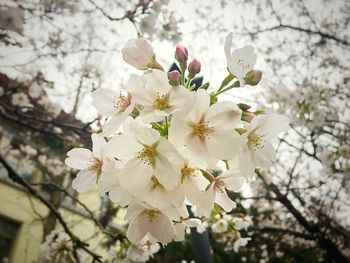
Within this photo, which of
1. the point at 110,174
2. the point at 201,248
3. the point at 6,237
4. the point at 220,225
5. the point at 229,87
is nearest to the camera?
the point at 110,174

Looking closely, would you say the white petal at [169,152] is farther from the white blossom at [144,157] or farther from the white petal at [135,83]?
the white petal at [135,83]

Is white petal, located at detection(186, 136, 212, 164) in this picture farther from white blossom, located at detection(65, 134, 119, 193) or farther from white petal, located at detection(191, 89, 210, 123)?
white blossom, located at detection(65, 134, 119, 193)

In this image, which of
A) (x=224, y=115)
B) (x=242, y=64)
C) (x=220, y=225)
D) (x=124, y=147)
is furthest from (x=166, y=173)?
(x=220, y=225)

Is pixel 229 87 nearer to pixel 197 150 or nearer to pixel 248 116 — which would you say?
pixel 248 116

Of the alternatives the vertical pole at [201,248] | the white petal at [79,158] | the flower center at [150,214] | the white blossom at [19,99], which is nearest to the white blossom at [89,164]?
the white petal at [79,158]

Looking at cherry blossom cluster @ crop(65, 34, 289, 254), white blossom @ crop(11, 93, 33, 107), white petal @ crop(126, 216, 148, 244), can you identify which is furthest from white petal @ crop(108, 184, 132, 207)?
white blossom @ crop(11, 93, 33, 107)

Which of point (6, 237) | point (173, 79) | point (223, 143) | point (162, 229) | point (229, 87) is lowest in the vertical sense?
point (162, 229)

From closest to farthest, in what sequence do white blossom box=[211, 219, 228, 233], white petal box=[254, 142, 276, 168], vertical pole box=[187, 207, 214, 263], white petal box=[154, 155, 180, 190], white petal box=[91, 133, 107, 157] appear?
1. white petal box=[154, 155, 180, 190]
2. white petal box=[254, 142, 276, 168]
3. white petal box=[91, 133, 107, 157]
4. vertical pole box=[187, 207, 214, 263]
5. white blossom box=[211, 219, 228, 233]
